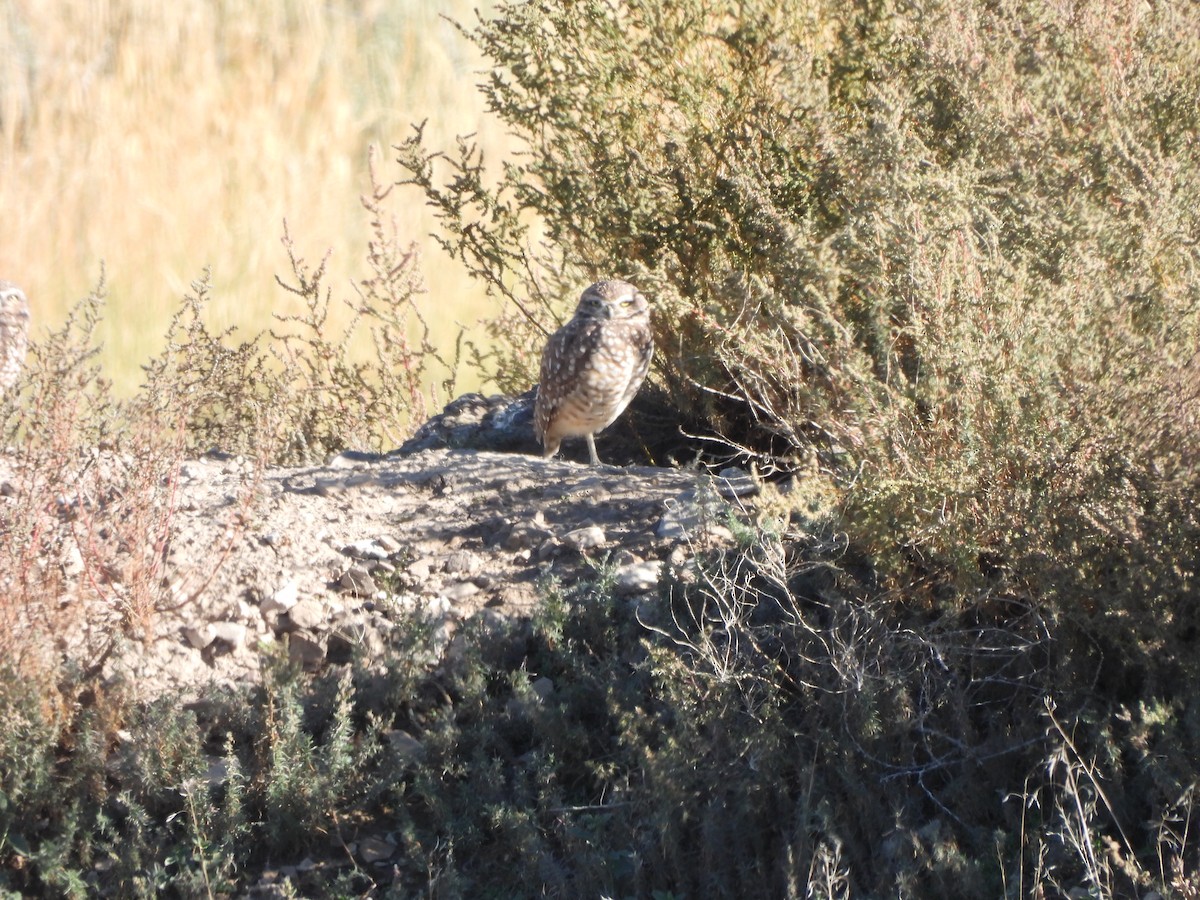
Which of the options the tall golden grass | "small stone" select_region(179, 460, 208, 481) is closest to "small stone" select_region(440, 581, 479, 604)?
"small stone" select_region(179, 460, 208, 481)

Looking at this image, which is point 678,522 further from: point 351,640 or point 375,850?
point 375,850

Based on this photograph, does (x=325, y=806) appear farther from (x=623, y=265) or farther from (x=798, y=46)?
(x=798, y=46)

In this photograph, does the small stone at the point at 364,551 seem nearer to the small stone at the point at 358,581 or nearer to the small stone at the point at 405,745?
the small stone at the point at 358,581

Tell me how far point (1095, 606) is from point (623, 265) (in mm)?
3169

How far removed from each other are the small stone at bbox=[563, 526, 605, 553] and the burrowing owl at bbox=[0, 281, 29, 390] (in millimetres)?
3157

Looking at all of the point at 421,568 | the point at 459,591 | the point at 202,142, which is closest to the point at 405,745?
the point at 459,591

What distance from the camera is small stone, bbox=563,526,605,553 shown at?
4.64m

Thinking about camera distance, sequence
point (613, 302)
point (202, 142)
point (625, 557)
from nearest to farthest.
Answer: point (625, 557), point (613, 302), point (202, 142)

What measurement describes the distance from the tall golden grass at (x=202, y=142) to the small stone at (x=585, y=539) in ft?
18.9

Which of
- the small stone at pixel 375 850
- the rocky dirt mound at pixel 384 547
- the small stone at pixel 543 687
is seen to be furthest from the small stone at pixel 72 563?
the small stone at pixel 543 687

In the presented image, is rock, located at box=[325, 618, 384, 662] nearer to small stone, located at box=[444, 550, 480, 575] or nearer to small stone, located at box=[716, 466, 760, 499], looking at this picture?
small stone, located at box=[444, 550, 480, 575]

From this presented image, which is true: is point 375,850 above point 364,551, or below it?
below

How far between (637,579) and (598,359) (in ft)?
5.81

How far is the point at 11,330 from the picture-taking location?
6.96m
